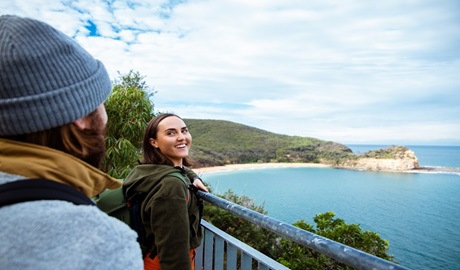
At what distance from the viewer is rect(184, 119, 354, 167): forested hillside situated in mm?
70000

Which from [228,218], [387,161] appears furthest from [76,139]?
[387,161]

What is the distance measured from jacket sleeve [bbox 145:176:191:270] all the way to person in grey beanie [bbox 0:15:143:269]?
684 mm

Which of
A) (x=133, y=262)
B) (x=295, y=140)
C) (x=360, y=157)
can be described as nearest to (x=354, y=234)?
(x=133, y=262)

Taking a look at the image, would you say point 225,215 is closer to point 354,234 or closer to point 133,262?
point 354,234

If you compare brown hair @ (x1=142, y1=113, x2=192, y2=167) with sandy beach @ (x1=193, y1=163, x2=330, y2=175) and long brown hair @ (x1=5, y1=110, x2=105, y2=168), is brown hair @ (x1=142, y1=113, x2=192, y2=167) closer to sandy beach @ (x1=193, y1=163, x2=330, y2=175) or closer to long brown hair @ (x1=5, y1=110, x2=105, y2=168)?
long brown hair @ (x1=5, y1=110, x2=105, y2=168)

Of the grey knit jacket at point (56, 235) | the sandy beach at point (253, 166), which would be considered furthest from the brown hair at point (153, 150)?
the sandy beach at point (253, 166)

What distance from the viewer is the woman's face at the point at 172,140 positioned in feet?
6.33

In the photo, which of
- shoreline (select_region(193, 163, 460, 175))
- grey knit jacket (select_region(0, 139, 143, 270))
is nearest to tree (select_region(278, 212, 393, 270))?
grey knit jacket (select_region(0, 139, 143, 270))

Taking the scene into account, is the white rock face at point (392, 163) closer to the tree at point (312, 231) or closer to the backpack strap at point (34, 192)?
the tree at point (312, 231)

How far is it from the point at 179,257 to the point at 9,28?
1131 mm

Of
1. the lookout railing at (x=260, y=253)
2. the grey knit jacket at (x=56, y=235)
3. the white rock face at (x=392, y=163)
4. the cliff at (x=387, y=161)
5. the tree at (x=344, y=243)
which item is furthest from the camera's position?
the cliff at (x=387, y=161)

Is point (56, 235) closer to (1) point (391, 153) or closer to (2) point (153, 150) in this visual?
(2) point (153, 150)

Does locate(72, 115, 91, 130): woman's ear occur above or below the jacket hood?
above

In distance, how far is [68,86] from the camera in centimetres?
67
